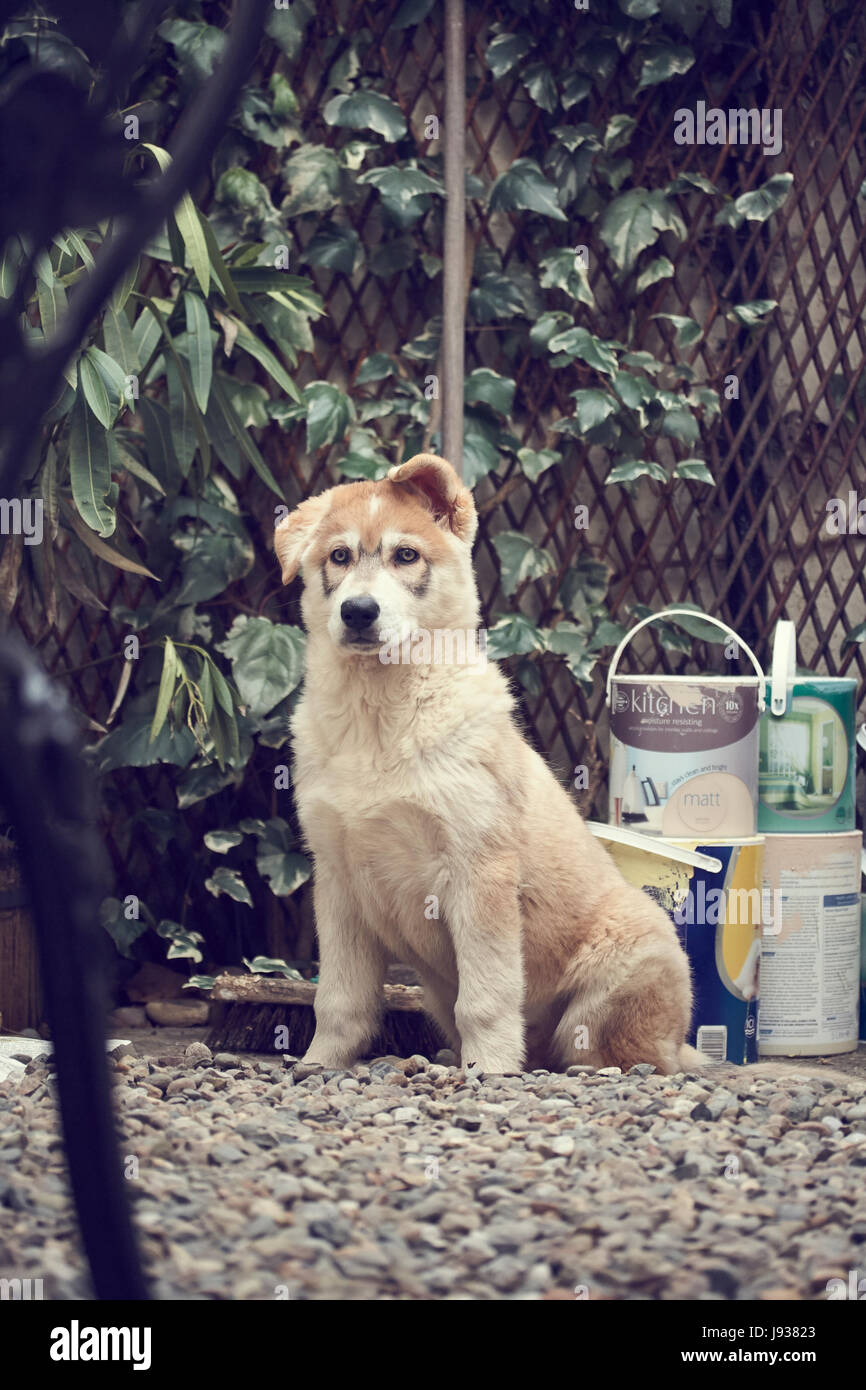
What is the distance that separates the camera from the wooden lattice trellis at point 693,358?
370cm

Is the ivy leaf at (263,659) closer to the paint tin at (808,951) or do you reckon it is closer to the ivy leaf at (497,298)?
the ivy leaf at (497,298)

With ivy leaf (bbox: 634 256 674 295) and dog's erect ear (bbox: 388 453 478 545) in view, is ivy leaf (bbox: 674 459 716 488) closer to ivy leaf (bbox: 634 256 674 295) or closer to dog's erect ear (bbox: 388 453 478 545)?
ivy leaf (bbox: 634 256 674 295)

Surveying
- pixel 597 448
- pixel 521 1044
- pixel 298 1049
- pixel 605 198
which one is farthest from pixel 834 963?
pixel 605 198

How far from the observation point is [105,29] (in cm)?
104

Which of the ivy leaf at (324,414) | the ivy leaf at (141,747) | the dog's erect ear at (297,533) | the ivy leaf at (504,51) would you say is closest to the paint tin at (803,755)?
the dog's erect ear at (297,533)

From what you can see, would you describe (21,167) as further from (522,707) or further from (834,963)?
(522,707)

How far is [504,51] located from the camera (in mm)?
3633

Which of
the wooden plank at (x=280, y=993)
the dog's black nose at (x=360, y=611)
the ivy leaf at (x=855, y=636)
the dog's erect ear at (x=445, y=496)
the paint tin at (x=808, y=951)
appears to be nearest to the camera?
the dog's black nose at (x=360, y=611)

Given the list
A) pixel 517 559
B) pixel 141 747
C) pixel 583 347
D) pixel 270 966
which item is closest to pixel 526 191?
pixel 583 347

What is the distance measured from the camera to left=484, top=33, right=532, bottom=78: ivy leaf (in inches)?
143

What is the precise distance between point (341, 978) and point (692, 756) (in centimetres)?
89

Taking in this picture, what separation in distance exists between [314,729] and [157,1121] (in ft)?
2.71

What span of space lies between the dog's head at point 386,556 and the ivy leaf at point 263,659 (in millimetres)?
838

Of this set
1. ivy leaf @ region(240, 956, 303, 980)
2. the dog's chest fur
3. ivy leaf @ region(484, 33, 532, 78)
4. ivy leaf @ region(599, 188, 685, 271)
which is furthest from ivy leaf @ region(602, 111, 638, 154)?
ivy leaf @ region(240, 956, 303, 980)
